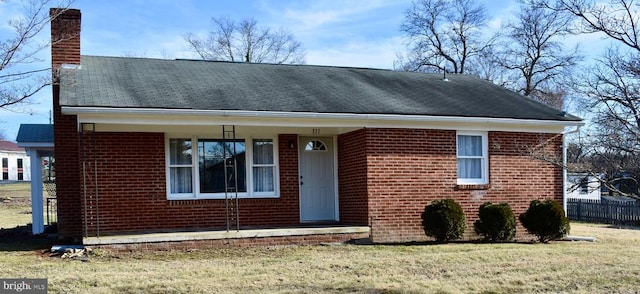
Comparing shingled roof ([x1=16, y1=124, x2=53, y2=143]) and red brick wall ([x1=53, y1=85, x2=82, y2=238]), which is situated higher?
shingled roof ([x1=16, y1=124, x2=53, y2=143])

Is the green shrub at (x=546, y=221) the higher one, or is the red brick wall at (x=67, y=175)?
the red brick wall at (x=67, y=175)

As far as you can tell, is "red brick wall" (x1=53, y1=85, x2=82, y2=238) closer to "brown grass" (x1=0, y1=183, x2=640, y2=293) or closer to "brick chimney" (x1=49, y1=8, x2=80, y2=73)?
"brown grass" (x1=0, y1=183, x2=640, y2=293)

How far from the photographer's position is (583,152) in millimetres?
10461

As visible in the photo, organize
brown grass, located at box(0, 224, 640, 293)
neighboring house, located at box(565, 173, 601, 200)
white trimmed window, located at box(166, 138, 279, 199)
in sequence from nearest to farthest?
brown grass, located at box(0, 224, 640, 293), neighboring house, located at box(565, 173, 601, 200), white trimmed window, located at box(166, 138, 279, 199)

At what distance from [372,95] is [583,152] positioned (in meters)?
5.51

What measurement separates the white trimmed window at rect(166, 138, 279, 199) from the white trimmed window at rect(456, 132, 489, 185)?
4298 millimetres

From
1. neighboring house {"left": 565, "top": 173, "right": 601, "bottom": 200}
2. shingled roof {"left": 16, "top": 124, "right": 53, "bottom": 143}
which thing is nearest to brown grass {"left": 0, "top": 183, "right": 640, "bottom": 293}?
neighboring house {"left": 565, "top": 173, "right": 601, "bottom": 200}

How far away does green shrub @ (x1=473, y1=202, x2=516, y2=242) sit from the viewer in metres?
13.4

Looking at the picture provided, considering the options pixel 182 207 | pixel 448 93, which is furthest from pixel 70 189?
pixel 448 93

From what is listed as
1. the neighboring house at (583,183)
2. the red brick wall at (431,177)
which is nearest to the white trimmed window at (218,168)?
the red brick wall at (431,177)

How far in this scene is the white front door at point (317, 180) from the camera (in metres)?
14.7

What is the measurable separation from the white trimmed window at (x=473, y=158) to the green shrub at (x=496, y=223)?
104cm

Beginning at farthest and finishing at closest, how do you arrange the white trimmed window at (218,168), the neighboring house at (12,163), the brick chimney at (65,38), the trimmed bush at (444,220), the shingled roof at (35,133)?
the neighboring house at (12,163), the shingled roof at (35,133), the brick chimney at (65,38), the white trimmed window at (218,168), the trimmed bush at (444,220)

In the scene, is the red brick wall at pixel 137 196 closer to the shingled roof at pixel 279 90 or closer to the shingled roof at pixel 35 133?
the shingled roof at pixel 279 90
